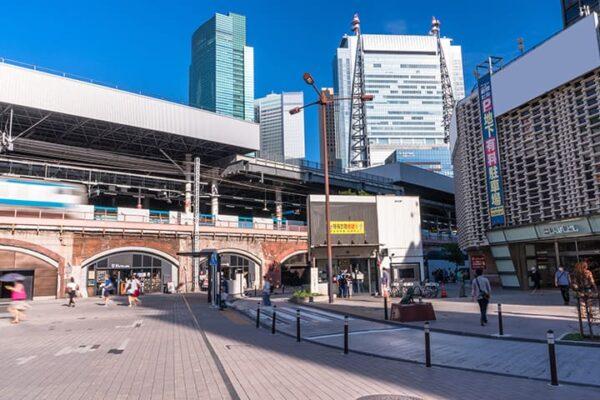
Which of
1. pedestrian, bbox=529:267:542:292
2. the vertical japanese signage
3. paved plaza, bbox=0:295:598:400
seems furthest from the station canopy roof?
pedestrian, bbox=529:267:542:292

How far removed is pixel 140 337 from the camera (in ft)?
45.6

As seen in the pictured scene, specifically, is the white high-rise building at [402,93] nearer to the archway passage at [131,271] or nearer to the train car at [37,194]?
the archway passage at [131,271]

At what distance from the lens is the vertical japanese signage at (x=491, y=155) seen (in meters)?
31.2

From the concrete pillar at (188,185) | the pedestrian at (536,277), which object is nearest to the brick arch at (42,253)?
the concrete pillar at (188,185)

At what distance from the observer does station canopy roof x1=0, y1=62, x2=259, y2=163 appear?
131ft

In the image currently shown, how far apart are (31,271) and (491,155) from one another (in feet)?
110

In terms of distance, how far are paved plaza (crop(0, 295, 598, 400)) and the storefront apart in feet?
58.0

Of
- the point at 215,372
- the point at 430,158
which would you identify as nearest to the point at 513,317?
the point at 215,372

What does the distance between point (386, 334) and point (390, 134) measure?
174 metres

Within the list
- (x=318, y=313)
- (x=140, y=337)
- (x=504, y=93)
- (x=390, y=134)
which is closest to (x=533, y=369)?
(x=140, y=337)

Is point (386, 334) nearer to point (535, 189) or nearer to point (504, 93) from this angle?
point (535, 189)

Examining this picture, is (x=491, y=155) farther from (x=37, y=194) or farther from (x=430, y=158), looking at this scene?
(x=430, y=158)

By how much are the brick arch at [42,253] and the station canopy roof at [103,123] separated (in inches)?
463

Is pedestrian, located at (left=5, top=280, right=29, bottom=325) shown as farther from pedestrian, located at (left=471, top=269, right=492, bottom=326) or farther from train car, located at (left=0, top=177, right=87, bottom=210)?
train car, located at (left=0, top=177, right=87, bottom=210)
